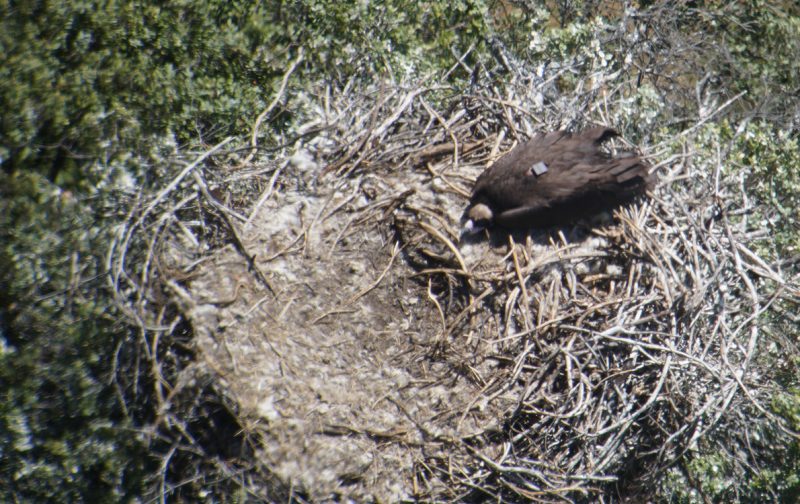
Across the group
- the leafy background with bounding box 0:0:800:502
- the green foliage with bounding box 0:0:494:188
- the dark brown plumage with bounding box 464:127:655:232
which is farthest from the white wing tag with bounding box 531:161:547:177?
the green foliage with bounding box 0:0:494:188

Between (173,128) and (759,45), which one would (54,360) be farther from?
(759,45)

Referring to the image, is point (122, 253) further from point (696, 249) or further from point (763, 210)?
point (763, 210)

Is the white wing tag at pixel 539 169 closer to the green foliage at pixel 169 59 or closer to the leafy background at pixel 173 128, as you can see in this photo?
the leafy background at pixel 173 128

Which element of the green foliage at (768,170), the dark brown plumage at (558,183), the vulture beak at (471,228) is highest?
the dark brown plumage at (558,183)

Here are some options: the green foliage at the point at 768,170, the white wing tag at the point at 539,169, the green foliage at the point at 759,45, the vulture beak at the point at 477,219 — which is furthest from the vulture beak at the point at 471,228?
the green foliage at the point at 759,45

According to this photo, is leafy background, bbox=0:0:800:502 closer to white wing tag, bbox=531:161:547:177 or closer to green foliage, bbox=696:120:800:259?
green foliage, bbox=696:120:800:259
